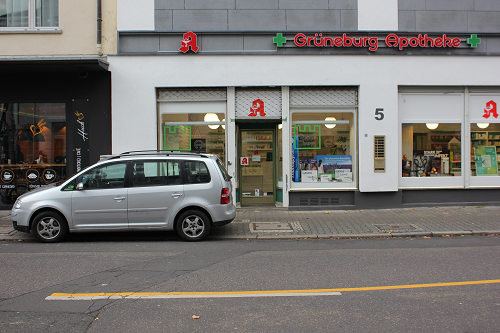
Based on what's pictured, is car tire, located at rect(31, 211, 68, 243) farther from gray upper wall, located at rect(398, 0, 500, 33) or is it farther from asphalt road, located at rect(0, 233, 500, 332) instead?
gray upper wall, located at rect(398, 0, 500, 33)

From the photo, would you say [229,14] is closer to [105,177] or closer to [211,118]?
[211,118]

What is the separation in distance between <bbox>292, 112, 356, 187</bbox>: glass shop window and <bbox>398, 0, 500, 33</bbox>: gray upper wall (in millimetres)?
3373

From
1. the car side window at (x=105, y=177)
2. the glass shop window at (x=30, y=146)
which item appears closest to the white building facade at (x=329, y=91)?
the glass shop window at (x=30, y=146)

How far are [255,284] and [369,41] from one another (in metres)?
8.86

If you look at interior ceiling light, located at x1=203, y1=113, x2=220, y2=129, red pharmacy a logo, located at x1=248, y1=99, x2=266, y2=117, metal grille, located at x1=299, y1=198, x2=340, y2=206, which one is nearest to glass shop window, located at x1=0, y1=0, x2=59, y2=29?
interior ceiling light, located at x1=203, y1=113, x2=220, y2=129

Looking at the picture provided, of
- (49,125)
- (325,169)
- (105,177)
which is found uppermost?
(49,125)

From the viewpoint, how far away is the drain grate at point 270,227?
8.73m

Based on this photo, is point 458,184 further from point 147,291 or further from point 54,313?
point 54,313

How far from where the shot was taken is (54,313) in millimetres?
4133

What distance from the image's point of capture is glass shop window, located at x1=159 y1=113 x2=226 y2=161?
11.6 metres

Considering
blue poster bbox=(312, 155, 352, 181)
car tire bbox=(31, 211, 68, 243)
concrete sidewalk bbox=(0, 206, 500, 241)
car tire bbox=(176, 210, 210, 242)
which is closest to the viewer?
car tire bbox=(31, 211, 68, 243)

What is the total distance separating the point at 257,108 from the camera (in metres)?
11.5

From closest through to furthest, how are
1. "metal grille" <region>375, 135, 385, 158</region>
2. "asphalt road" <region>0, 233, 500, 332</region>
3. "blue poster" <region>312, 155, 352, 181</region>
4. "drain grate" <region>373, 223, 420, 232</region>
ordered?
"asphalt road" <region>0, 233, 500, 332</region> < "drain grate" <region>373, 223, 420, 232</region> < "metal grille" <region>375, 135, 385, 158</region> < "blue poster" <region>312, 155, 352, 181</region>

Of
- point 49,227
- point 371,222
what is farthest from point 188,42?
point 371,222
